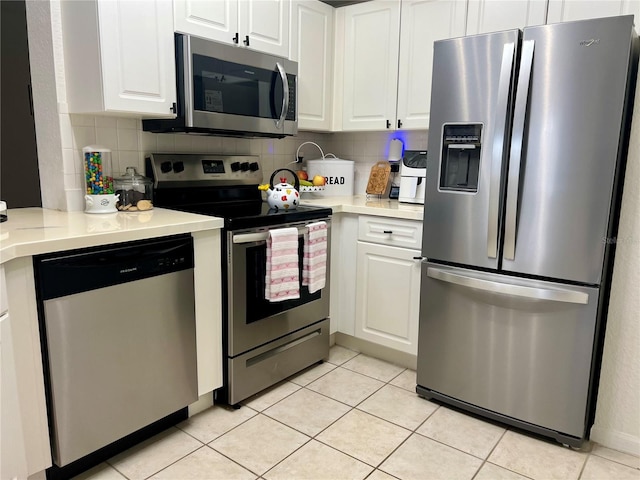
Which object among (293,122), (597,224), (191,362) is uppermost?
(293,122)

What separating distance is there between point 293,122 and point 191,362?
148cm

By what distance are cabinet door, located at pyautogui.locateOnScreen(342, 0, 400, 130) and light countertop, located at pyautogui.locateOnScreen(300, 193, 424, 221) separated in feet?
1.62

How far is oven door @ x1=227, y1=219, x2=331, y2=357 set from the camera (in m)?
2.08

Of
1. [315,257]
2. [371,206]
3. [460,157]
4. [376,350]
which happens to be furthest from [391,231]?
[376,350]

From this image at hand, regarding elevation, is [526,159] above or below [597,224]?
above

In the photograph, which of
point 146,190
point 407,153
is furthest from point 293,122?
point 146,190

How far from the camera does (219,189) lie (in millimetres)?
2684

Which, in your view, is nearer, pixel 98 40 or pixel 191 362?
pixel 98 40

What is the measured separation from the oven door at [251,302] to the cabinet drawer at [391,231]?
1.46ft

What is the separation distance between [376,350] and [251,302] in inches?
38.3

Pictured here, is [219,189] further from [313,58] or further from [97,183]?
[313,58]

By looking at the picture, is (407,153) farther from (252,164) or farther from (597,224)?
(597,224)

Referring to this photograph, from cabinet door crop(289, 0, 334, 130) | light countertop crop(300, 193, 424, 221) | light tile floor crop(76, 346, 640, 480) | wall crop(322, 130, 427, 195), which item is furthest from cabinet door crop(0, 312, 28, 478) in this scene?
wall crop(322, 130, 427, 195)

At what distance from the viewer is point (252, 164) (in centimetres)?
287
